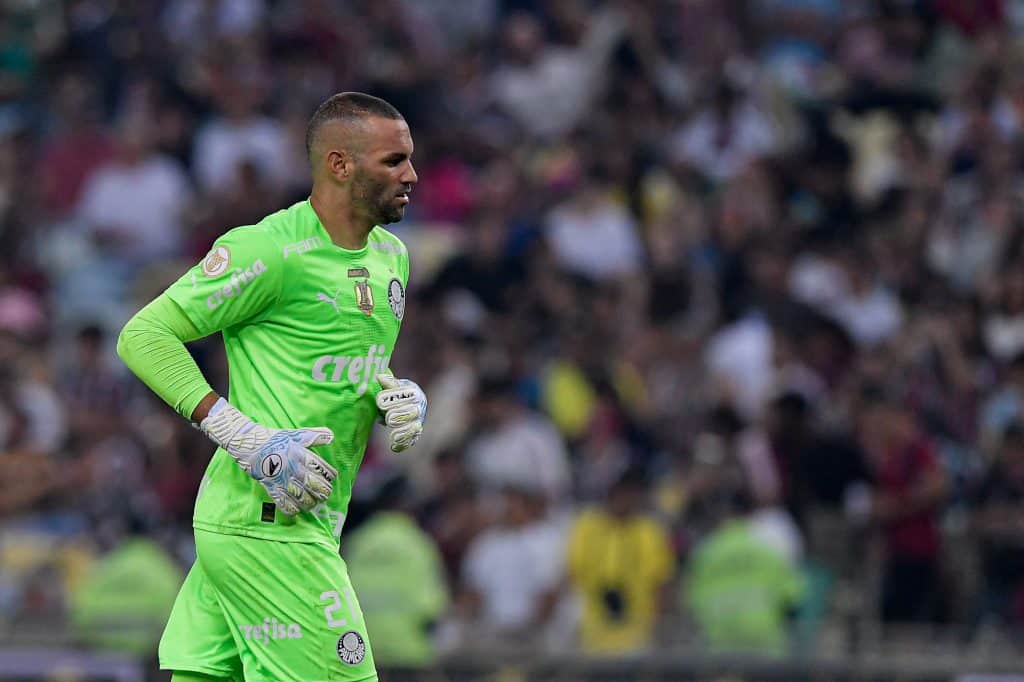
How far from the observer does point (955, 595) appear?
12.2m

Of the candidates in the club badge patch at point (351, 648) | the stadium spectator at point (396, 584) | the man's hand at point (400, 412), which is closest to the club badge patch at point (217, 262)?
the man's hand at point (400, 412)

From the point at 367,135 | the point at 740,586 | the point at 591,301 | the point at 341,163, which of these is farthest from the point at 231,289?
the point at 591,301

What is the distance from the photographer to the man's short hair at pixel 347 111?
20.4 ft

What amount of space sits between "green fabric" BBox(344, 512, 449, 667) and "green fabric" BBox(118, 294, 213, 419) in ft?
17.8

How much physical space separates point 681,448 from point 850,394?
1.26 m

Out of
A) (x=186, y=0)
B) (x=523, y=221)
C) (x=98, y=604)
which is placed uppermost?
(x=186, y=0)

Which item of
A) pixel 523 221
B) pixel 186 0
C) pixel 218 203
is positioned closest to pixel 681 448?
pixel 523 221

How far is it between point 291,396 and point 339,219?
616 mm

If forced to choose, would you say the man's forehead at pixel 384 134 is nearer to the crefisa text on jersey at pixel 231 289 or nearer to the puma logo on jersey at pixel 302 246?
the puma logo on jersey at pixel 302 246

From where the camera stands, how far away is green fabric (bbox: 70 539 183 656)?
11305 mm

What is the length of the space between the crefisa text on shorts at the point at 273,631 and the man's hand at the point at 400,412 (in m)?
0.66

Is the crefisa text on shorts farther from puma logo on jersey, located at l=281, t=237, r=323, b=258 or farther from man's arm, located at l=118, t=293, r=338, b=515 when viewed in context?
puma logo on jersey, located at l=281, t=237, r=323, b=258

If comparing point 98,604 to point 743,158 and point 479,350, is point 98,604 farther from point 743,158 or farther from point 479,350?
point 743,158

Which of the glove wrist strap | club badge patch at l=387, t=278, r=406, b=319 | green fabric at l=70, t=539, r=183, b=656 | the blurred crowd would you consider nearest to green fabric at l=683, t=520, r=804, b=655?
the blurred crowd
